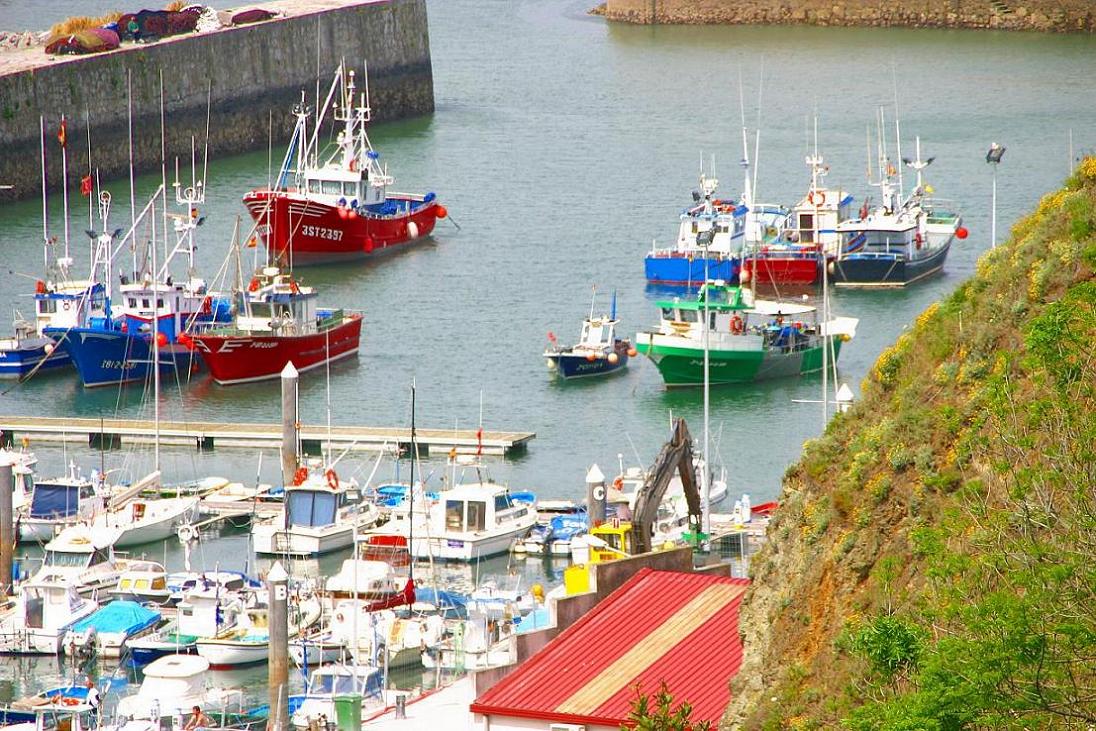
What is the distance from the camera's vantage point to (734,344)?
5691 cm

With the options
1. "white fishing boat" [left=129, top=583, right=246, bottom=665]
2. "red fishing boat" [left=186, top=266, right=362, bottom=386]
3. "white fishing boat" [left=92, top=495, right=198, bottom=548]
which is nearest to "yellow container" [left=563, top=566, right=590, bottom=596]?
"white fishing boat" [left=129, top=583, right=246, bottom=665]

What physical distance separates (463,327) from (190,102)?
34916 mm

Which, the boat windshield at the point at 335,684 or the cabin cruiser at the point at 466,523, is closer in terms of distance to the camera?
the boat windshield at the point at 335,684

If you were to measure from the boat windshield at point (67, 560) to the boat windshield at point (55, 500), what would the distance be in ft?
9.19

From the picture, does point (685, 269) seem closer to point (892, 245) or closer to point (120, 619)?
point (892, 245)

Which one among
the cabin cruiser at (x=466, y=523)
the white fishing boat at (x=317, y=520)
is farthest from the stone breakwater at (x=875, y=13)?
the white fishing boat at (x=317, y=520)

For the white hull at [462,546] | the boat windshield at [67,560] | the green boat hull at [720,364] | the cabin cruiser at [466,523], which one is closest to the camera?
the boat windshield at [67,560]

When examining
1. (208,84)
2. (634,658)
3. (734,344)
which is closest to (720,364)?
(734,344)

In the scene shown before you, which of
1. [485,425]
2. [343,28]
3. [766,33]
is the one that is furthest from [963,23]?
[485,425]

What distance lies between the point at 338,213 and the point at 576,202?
43.5 ft

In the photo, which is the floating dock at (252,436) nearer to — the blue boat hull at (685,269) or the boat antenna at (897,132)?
the blue boat hull at (685,269)

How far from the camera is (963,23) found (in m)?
134

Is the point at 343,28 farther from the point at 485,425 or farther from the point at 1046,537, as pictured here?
the point at 1046,537

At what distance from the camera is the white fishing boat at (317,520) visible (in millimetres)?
41094
